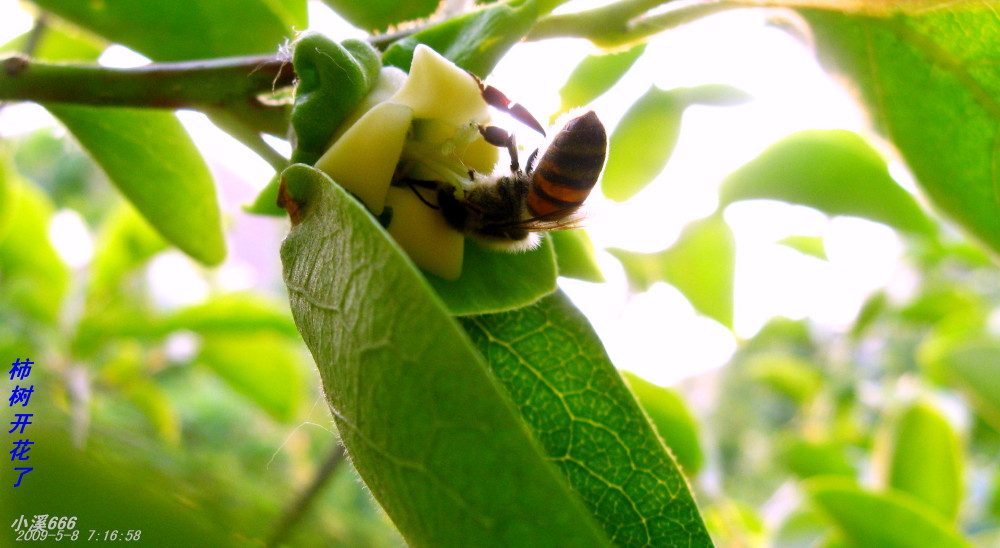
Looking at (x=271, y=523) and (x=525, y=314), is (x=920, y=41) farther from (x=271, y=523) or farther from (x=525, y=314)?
(x=271, y=523)

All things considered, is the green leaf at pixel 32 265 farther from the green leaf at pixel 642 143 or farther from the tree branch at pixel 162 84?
the green leaf at pixel 642 143

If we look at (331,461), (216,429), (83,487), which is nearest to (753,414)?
(216,429)

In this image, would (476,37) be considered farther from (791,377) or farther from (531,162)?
(791,377)

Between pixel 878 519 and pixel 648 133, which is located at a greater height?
pixel 648 133

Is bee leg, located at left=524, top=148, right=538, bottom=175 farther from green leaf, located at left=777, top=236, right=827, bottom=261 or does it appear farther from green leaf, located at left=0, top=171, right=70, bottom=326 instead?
green leaf, located at left=0, top=171, right=70, bottom=326

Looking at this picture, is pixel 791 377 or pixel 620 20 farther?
pixel 791 377

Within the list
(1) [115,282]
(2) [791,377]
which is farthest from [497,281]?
(2) [791,377]
